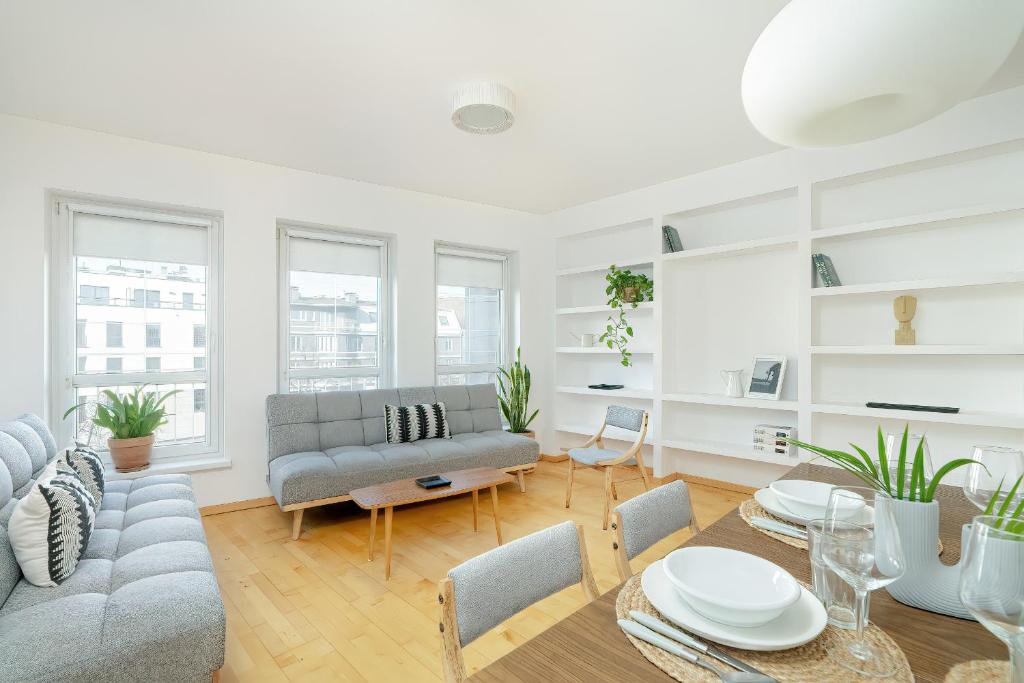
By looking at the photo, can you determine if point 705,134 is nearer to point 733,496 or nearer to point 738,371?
point 738,371

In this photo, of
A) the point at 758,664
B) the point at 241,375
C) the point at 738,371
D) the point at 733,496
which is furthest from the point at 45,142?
the point at 733,496

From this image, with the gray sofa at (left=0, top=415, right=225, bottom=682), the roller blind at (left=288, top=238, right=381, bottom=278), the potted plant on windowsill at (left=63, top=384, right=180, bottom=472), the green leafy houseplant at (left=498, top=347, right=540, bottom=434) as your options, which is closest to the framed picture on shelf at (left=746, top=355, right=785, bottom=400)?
the green leafy houseplant at (left=498, top=347, right=540, bottom=434)

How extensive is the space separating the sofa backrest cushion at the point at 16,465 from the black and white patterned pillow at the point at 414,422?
2.03 meters

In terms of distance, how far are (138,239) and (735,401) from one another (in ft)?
14.8

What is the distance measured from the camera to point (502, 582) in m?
1.12

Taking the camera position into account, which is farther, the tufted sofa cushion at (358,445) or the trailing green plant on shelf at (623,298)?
the trailing green plant on shelf at (623,298)

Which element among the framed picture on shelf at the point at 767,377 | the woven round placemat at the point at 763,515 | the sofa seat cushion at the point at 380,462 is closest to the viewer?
the woven round placemat at the point at 763,515

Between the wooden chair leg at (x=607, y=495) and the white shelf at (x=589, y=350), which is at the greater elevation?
the white shelf at (x=589, y=350)

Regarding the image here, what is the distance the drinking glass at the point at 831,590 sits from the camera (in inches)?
33.8

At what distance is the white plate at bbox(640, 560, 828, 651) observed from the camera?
2.65 feet

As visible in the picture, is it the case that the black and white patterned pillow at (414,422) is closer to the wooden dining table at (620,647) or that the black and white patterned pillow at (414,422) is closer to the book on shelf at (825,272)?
the book on shelf at (825,272)

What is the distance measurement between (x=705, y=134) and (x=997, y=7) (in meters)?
2.92

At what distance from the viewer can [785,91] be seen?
90 cm

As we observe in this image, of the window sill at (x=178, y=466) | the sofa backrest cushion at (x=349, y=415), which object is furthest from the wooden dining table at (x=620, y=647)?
the window sill at (x=178, y=466)
